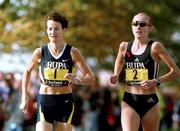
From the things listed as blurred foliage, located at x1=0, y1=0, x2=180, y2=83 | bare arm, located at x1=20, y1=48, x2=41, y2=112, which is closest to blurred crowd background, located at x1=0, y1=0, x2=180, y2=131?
blurred foliage, located at x1=0, y1=0, x2=180, y2=83

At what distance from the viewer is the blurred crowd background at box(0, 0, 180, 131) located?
51.5ft

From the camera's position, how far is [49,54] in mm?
9281

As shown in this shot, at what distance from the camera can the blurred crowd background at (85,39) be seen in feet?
51.5

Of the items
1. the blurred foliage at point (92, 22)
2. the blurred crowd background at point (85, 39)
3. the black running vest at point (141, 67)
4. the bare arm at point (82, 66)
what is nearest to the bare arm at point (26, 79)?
the bare arm at point (82, 66)

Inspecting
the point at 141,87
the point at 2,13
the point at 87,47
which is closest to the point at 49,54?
the point at 141,87

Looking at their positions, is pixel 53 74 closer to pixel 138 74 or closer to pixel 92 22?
pixel 138 74

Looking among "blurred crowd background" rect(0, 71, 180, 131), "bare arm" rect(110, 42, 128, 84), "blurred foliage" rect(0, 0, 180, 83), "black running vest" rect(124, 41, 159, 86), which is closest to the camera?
"black running vest" rect(124, 41, 159, 86)

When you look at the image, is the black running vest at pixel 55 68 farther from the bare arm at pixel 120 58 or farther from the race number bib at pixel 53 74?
Result: the bare arm at pixel 120 58

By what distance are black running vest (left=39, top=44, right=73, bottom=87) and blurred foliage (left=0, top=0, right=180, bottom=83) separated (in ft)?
20.5

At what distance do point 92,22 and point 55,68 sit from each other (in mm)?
14385

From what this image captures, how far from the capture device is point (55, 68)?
30.2 ft

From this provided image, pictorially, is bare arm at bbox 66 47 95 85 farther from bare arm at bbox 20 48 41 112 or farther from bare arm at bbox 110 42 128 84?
bare arm at bbox 20 48 41 112

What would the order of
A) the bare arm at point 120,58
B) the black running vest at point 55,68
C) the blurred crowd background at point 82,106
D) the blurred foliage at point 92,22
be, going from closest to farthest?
the black running vest at point 55,68, the bare arm at point 120,58, the blurred crowd background at point 82,106, the blurred foliage at point 92,22

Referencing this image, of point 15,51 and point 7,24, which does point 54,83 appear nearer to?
point 7,24
